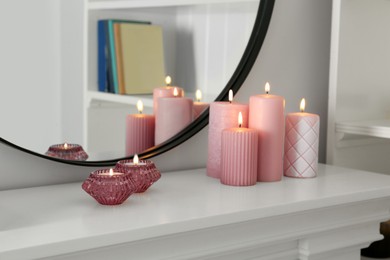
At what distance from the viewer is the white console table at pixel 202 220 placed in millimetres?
799

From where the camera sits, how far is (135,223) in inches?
33.0

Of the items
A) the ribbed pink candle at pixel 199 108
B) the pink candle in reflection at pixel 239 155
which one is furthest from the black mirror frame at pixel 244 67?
the pink candle in reflection at pixel 239 155

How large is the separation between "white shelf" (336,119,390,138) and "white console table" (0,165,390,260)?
11 cm

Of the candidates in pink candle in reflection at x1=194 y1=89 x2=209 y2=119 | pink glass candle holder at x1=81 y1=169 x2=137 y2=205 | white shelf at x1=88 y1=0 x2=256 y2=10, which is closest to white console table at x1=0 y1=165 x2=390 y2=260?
pink glass candle holder at x1=81 y1=169 x2=137 y2=205

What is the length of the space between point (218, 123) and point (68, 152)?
275 millimetres

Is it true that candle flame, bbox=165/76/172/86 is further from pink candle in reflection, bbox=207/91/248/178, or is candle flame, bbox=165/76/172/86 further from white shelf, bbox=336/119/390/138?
white shelf, bbox=336/119/390/138

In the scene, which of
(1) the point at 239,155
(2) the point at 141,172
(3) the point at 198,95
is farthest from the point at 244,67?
(2) the point at 141,172

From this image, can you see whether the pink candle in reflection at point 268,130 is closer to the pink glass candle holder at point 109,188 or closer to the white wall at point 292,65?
the white wall at point 292,65

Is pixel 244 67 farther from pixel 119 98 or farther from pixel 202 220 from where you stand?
pixel 202 220

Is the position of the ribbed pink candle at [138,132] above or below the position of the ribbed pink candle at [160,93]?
below


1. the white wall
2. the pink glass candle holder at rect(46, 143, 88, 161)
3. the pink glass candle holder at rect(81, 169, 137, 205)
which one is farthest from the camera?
the white wall

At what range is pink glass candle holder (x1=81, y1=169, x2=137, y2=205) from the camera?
91 centimetres

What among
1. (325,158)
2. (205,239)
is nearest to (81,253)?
(205,239)

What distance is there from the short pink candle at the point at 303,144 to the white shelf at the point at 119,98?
0.92 ft
